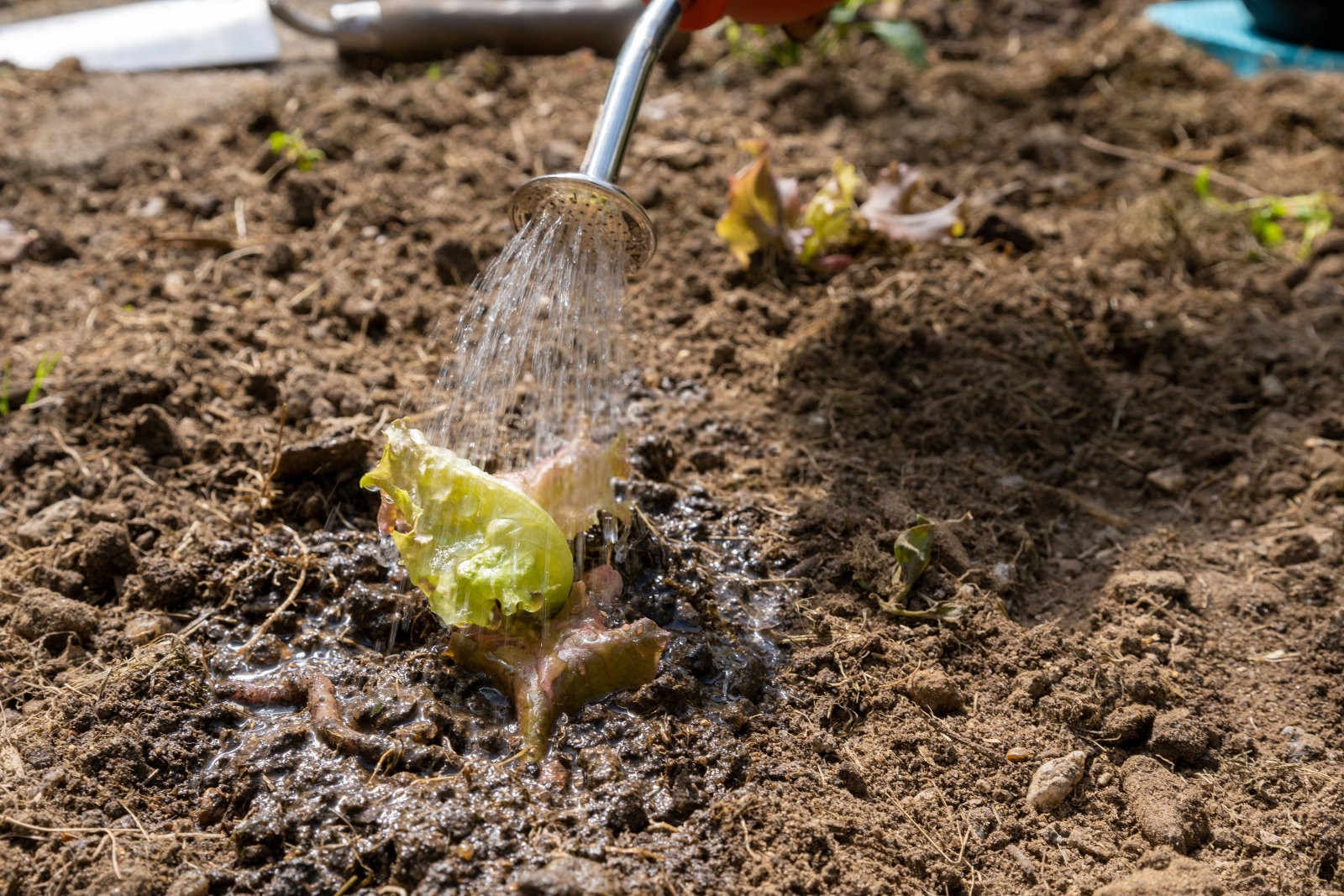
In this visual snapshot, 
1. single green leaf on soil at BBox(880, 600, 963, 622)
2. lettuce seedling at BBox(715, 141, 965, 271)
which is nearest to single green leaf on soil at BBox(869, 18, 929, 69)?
→ lettuce seedling at BBox(715, 141, 965, 271)

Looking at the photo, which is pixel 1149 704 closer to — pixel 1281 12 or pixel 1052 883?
pixel 1052 883

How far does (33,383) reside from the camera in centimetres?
304

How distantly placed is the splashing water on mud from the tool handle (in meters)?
1.83

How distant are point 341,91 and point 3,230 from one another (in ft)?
4.46

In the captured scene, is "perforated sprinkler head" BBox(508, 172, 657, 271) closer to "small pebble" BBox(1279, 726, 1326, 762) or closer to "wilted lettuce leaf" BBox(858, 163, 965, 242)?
"wilted lettuce leaf" BBox(858, 163, 965, 242)

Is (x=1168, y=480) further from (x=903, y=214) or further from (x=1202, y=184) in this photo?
(x=1202, y=184)

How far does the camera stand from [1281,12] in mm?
4930

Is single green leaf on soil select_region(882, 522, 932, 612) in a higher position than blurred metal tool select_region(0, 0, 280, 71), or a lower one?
lower

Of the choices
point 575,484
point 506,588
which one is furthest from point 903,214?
point 506,588

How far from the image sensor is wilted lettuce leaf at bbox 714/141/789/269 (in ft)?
11.4

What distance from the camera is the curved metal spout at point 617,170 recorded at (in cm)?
236

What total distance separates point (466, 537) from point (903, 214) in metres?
2.00

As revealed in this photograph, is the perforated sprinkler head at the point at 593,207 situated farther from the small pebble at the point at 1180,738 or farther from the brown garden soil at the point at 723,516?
the small pebble at the point at 1180,738

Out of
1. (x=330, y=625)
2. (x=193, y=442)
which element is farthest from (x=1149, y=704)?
(x=193, y=442)
